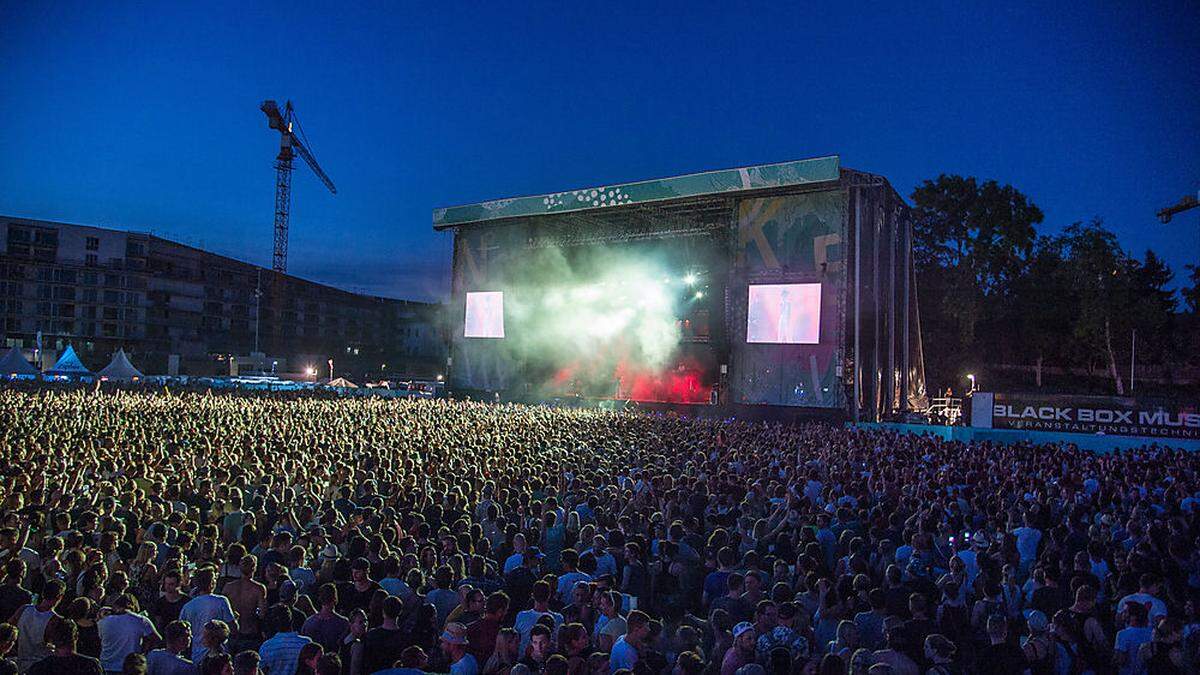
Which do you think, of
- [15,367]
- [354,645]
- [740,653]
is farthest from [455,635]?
[15,367]

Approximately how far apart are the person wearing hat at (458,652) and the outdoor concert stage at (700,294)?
2481 cm

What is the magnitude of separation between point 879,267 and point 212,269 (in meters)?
61.6

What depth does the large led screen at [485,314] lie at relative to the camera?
37469 millimetres

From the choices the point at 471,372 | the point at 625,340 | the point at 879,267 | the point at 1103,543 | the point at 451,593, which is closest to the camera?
the point at 451,593

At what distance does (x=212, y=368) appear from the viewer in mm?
63531

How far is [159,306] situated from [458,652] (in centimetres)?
7020

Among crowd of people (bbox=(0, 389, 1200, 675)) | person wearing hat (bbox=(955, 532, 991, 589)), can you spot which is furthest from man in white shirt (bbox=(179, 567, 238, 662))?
person wearing hat (bbox=(955, 532, 991, 589))

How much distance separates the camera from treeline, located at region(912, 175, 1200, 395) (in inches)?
1512

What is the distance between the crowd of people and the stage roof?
54.1 feet

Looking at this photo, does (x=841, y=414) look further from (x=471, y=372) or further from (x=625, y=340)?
(x=471, y=372)

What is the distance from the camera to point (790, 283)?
96.3 feet

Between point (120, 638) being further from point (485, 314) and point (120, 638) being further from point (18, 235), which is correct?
point (18, 235)

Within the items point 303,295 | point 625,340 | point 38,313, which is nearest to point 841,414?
point 625,340

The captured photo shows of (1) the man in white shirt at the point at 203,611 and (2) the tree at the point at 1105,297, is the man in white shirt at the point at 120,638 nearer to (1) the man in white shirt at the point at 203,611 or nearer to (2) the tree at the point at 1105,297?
(1) the man in white shirt at the point at 203,611
